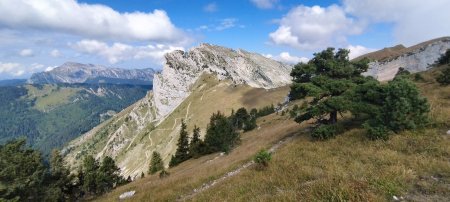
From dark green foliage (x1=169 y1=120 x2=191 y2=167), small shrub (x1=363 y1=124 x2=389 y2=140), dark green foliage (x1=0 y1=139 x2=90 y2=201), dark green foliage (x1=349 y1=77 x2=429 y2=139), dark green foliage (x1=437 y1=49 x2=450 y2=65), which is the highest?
dark green foliage (x1=437 y1=49 x2=450 y2=65)

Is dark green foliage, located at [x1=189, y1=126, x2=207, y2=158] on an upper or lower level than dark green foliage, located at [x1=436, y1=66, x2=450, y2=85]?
lower

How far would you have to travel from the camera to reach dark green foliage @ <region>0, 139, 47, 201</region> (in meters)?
35.5

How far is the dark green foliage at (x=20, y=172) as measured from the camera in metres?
35.5

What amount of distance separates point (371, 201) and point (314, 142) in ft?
56.4

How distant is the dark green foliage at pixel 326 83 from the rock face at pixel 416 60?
71.5 meters

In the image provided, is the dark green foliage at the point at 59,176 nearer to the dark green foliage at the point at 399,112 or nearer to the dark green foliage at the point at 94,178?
the dark green foliage at the point at 94,178

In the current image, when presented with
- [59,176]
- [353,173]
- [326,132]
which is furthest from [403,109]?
[59,176]

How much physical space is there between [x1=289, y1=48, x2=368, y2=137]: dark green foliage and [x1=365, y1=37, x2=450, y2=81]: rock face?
7153cm

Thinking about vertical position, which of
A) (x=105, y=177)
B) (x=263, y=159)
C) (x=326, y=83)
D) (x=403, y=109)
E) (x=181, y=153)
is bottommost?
(x=181, y=153)

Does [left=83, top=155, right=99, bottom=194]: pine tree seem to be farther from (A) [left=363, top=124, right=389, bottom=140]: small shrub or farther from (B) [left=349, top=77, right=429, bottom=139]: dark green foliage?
(B) [left=349, top=77, right=429, bottom=139]: dark green foliage

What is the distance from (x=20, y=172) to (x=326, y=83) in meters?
33.6

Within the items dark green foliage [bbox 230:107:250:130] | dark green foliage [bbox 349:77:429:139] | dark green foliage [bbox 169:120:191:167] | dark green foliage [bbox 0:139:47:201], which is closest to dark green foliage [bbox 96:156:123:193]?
dark green foliage [bbox 169:120:191:167]

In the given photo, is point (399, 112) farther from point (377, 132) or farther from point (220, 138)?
point (220, 138)

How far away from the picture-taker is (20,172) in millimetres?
37281
